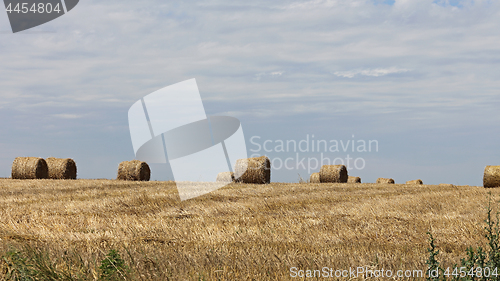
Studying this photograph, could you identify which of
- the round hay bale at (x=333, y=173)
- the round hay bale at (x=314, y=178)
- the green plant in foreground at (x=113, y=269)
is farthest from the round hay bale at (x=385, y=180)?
the green plant in foreground at (x=113, y=269)

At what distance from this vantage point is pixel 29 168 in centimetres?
2378

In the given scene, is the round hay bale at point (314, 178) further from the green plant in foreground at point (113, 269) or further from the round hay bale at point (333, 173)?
the green plant in foreground at point (113, 269)

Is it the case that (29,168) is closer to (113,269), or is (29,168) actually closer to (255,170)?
(255,170)

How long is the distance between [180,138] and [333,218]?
502 cm

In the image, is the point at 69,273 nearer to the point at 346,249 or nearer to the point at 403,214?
the point at 346,249

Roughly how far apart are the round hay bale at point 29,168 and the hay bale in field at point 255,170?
11.2 metres

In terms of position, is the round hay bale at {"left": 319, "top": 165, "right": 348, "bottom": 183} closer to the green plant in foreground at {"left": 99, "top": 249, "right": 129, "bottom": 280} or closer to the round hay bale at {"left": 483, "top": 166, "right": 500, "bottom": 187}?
the round hay bale at {"left": 483, "top": 166, "right": 500, "bottom": 187}

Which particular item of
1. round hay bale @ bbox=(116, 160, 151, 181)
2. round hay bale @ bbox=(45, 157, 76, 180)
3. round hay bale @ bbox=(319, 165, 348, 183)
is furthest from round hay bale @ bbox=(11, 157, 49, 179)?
round hay bale @ bbox=(319, 165, 348, 183)

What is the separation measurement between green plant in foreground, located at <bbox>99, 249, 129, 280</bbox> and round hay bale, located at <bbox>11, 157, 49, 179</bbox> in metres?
22.1

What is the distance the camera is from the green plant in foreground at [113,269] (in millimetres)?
3848

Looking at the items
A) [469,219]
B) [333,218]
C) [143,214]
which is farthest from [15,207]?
[469,219]

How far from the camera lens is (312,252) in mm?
A: 5230

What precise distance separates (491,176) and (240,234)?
52.8ft

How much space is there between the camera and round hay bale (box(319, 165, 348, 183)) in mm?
25312
